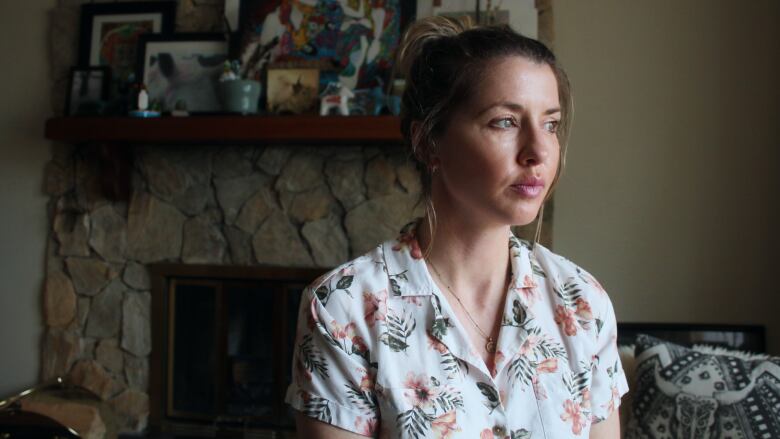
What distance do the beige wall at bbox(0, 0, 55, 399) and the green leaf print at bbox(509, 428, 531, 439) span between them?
95.3 inches

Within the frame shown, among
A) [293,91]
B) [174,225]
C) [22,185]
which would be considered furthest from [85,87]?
[293,91]

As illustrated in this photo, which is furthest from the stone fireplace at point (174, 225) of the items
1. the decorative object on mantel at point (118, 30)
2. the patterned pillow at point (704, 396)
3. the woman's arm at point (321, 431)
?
the woman's arm at point (321, 431)

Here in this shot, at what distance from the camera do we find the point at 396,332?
3.14 ft

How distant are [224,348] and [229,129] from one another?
2.86ft

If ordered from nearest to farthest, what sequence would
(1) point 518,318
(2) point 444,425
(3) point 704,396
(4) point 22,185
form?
1. (2) point 444,425
2. (1) point 518,318
3. (3) point 704,396
4. (4) point 22,185

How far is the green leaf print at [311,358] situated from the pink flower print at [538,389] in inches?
11.6

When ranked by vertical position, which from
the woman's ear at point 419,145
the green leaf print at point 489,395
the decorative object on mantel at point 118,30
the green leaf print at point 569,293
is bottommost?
the green leaf print at point 489,395

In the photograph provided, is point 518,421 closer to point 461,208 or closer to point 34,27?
point 461,208

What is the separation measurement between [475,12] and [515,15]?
14 cm

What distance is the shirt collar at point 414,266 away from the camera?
995mm

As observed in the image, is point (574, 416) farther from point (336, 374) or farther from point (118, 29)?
point (118, 29)

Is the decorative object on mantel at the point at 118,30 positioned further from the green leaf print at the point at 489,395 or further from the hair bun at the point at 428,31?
the green leaf print at the point at 489,395

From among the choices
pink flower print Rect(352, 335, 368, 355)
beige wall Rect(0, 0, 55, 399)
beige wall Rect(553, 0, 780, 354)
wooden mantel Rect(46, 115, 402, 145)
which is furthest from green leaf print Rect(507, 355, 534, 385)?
beige wall Rect(0, 0, 55, 399)

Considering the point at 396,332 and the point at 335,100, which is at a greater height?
the point at 335,100
